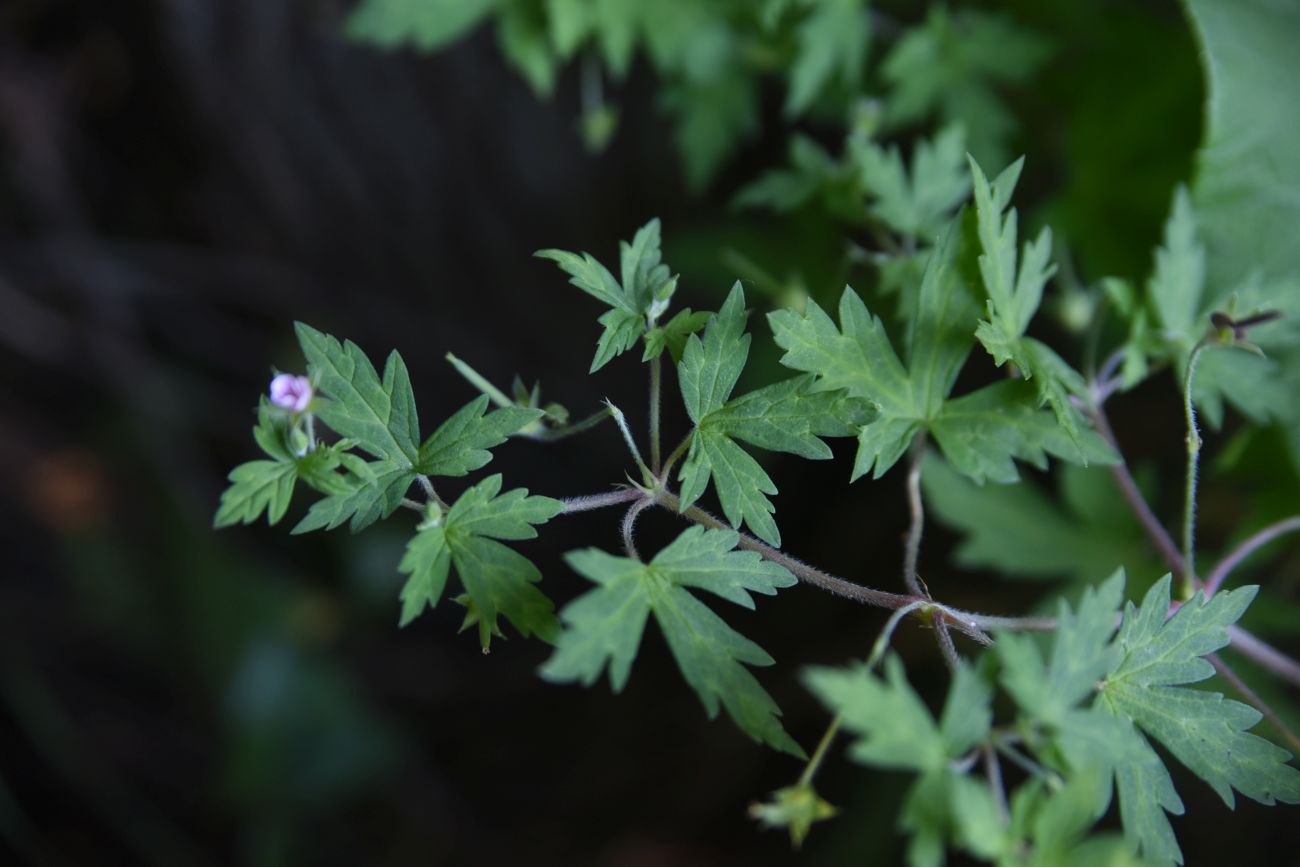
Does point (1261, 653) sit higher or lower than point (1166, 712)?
lower

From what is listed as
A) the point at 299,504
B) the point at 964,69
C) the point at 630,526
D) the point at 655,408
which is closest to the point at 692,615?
the point at 630,526

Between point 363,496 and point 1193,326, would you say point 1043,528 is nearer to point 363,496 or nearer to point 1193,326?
point 1193,326

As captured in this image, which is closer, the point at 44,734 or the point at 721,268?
the point at 721,268

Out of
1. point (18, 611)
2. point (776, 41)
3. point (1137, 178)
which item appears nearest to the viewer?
point (1137, 178)

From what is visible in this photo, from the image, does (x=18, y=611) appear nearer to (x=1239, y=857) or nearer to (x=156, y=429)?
(x=156, y=429)

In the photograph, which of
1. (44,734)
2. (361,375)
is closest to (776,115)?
(361,375)

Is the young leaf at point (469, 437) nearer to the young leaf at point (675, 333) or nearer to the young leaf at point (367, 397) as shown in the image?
the young leaf at point (367, 397)
